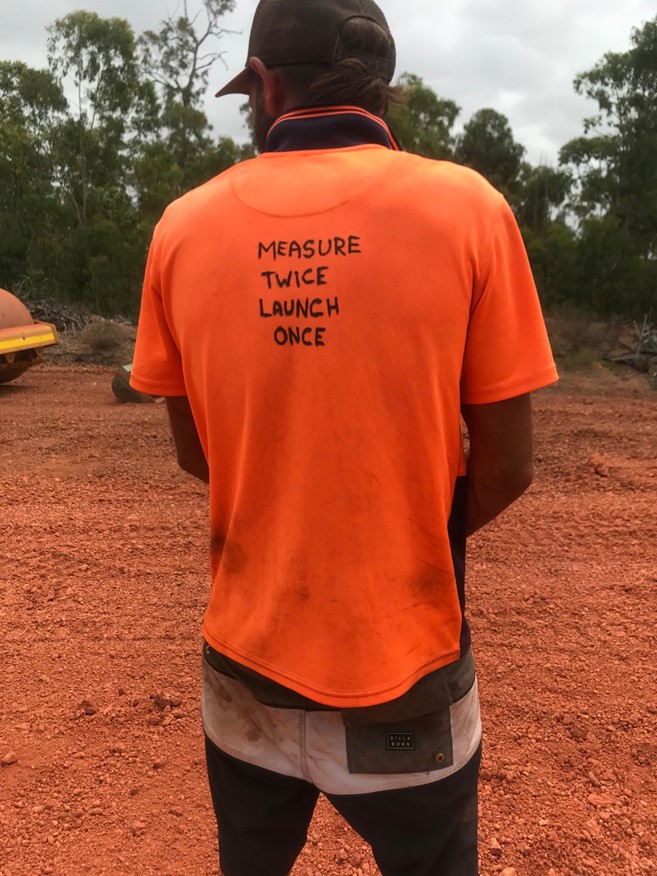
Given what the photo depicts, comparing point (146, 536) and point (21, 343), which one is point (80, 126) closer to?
point (21, 343)

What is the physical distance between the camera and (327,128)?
48.1 inches

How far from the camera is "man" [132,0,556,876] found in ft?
3.74

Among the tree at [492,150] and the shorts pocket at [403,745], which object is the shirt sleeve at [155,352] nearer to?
the shorts pocket at [403,745]

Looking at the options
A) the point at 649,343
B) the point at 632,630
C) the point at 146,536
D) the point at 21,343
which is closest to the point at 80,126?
the point at 21,343

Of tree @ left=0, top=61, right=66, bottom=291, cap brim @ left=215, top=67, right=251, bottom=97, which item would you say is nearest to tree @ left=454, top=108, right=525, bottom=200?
tree @ left=0, top=61, right=66, bottom=291

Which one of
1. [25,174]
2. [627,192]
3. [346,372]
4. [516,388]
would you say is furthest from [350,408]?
[25,174]

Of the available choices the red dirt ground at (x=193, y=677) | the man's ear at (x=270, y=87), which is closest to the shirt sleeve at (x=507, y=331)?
the man's ear at (x=270, y=87)

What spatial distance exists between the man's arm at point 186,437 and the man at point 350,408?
0.15 metres

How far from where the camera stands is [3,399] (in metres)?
9.75

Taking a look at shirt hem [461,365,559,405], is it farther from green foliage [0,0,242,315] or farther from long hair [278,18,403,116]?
green foliage [0,0,242,315]

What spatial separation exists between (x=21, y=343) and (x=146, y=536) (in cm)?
571

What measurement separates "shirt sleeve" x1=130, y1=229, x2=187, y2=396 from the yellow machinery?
28.7ft

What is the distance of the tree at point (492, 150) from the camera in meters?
17.8

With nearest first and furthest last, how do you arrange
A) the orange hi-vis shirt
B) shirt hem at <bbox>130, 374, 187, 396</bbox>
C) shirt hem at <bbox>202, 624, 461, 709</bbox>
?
the orange hi-vis shirt
shirt hem at <bbox>202, 624, 461, 709</bbox>
shirt hem at <bbox>130, 374, 187, 396</bbox>
